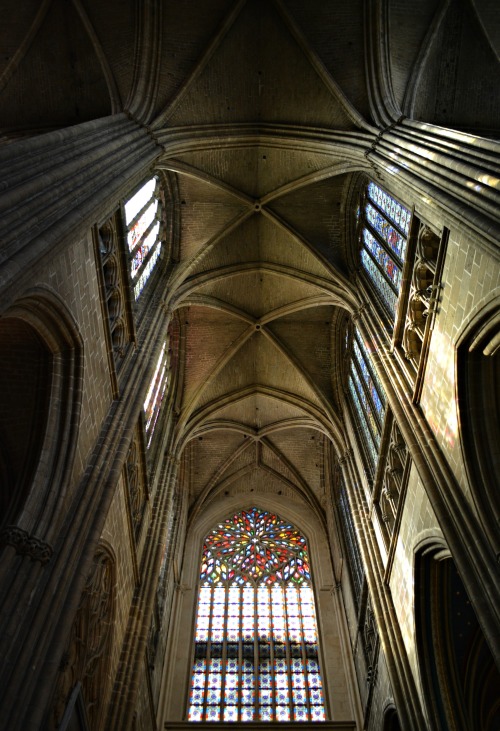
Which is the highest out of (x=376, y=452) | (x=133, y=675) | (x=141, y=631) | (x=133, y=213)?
(x=133, y=213)

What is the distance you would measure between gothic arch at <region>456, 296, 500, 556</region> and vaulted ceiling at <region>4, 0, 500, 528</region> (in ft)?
16.9

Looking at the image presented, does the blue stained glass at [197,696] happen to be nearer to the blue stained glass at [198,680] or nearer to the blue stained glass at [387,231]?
the blue stained glass at [198,680]

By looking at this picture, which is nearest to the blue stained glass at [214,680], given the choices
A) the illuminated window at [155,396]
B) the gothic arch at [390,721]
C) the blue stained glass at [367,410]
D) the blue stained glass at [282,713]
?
the blue stained glass at [282,713]

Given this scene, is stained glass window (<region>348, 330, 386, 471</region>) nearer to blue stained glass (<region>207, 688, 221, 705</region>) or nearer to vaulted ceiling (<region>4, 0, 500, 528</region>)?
vaulted ceiling (<region>4, 0, 500, 528</region>)

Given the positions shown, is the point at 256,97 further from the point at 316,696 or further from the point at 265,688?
the point at 316,696

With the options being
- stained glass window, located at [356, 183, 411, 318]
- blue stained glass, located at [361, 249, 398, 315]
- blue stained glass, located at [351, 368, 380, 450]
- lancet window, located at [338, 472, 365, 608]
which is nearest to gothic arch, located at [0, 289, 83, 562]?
stained glass window, located at [356, 183, 411, 318]

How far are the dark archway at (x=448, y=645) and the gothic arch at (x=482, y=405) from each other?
186cm

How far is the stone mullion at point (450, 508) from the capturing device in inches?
254

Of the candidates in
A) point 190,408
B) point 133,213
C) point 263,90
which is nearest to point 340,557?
point 190,408

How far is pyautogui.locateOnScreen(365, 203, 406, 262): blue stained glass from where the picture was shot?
11177mm

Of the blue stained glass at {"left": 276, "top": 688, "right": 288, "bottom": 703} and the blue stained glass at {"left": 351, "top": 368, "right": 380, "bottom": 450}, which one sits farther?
the blue stained glass at {"left": 276, "top": 688, "right": 288, "bottom": 703}

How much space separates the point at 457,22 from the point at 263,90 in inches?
160

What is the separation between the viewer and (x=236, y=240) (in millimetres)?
15078

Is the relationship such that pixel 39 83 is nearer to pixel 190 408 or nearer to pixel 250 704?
pixel 190 408
